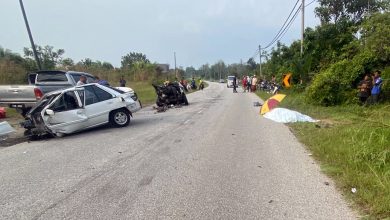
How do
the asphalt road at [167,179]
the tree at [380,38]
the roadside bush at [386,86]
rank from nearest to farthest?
1. the asphalt road at [167,179]
2. the roadside bush at [386,86]
3. the tree at [380,38]

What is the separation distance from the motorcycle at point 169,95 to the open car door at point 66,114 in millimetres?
8756

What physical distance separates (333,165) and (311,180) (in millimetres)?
1030

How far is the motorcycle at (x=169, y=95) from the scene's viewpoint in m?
20.7

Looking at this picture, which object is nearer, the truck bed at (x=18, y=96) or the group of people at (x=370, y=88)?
the truck bed at (x=18, y=96)

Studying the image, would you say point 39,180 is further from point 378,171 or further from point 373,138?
point 373,138

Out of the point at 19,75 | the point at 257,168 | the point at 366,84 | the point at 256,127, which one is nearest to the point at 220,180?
the point at 257,168

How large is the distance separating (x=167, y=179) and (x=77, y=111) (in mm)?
6388

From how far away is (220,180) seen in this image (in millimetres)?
6148

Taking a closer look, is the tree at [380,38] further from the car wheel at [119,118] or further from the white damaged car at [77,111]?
the car wheel at [119,118]

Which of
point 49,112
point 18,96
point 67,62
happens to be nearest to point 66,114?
point 49,112

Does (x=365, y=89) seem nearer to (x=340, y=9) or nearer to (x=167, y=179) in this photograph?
(x=167, y=179)

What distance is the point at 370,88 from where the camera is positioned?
16.5 metres

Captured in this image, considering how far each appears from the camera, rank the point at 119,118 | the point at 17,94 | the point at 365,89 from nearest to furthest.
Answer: the point at 119,118 → the point at 17,94 → the point at 365,89

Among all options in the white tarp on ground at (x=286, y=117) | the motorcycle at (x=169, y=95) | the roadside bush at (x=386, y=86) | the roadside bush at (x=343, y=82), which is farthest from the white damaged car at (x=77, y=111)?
the roadside bush at (x=386, y=86)
